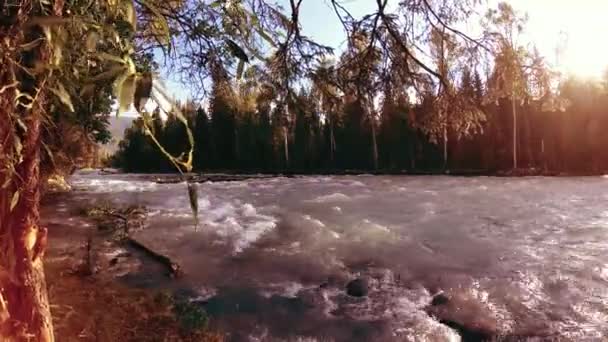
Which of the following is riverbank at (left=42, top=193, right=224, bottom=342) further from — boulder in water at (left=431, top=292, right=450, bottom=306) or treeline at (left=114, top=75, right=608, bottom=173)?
treeline at (left=114, top=75, right=608, bottom=173)

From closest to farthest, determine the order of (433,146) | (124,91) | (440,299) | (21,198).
Answer: (124,91), (21,198), (440,299), (433,146)

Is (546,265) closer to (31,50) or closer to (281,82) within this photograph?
(281,82)

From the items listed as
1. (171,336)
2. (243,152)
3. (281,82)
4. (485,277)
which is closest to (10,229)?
(281,82)

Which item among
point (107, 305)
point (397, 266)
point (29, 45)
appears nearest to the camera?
point (29, 45)

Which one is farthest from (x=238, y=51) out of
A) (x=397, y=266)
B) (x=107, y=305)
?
(x=397, y=266)

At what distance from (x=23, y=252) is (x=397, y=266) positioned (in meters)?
8.19

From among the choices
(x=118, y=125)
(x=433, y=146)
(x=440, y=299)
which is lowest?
(x=440, y=299)

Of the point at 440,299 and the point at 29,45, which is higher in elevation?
the point at 29,45

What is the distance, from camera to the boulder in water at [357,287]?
24.3ft

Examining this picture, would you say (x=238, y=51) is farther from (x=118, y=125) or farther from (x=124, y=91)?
(x=124, y=91)

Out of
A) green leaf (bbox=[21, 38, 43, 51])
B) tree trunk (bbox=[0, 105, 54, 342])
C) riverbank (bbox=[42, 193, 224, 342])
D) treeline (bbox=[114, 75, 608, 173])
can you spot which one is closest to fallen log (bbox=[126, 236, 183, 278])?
riverbank (bbox=[42, 193, 224, 342])

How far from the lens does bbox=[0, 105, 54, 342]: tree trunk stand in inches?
38.3

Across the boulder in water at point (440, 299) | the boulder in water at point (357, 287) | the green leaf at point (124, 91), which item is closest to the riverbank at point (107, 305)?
the boulder in water at point (357, 287)

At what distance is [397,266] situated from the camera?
8.72 m
